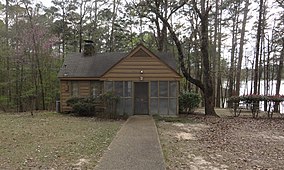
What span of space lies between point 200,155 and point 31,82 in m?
18.2

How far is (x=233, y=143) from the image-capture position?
849cm

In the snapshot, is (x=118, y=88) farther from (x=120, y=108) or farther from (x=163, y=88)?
(x=163, y=88)

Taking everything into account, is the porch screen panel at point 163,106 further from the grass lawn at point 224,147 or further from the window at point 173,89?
the grass lawn at point 224,147

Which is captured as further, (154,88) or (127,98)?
(127,98)

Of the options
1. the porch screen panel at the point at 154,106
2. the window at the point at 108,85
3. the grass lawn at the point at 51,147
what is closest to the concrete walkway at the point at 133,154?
the grass lawn at the point at 51,147

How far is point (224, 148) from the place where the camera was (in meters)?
7.74

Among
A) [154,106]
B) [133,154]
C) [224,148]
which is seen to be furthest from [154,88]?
[133,154]

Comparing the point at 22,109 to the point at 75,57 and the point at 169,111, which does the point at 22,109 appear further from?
the point at 169,111

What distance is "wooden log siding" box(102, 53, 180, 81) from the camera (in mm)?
15195

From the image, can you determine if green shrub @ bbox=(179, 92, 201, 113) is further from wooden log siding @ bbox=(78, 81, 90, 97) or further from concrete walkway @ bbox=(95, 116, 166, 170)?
concrete walkway @ bbox=(95, 116, 166, 170)

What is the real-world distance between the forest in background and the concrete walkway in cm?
891

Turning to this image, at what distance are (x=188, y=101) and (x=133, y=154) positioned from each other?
11.1 metres

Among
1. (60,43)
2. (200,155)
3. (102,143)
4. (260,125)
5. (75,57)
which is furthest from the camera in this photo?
(60,43)

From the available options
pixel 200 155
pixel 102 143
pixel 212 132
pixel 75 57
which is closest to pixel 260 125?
pixel 212 132
